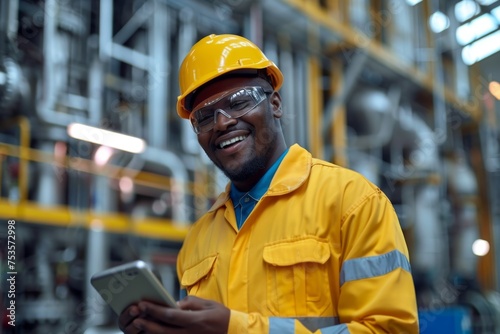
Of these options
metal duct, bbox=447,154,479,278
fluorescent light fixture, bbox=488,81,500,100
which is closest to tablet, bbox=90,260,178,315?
fluorescent light fixture, bbox=488,81,500,100

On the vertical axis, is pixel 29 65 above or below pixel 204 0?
below

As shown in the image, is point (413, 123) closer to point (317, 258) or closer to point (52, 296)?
point (52, 296)

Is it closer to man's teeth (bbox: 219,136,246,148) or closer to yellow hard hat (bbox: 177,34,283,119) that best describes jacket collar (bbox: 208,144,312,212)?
man's teeth (bbox: 219,136,246,148)

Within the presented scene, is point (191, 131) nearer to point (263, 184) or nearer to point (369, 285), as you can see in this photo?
point (263, 184)

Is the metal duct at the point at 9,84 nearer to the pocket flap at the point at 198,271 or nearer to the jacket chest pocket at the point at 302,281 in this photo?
the pocket flap at the point at 198,271

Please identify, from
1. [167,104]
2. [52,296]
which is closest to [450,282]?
[167,104]

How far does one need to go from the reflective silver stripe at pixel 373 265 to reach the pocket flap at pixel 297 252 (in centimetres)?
5

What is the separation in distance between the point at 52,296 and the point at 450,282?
2914 millimetres

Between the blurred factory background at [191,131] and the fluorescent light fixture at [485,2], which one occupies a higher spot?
the fluorescent light fixture at [485,2]

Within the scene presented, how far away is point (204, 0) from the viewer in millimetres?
3604

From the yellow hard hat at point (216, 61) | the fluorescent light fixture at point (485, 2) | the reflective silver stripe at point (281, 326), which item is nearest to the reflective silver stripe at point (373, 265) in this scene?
the reflective silver stripe at point (281, 326)

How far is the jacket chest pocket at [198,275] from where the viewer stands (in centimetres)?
135

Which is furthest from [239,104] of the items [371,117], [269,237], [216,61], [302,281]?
[371,117]

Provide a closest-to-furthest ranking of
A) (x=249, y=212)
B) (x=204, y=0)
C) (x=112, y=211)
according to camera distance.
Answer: (x=249, y=212)
(x=112, y=211)
(x=204, y=0)
